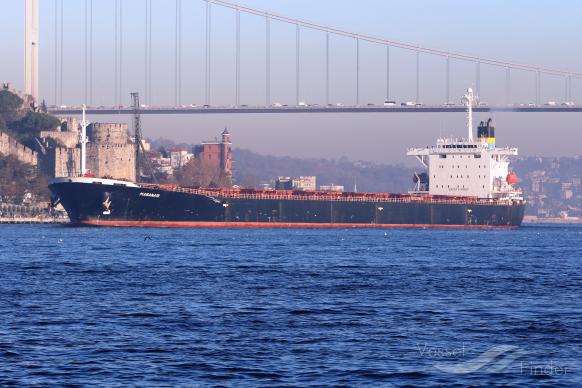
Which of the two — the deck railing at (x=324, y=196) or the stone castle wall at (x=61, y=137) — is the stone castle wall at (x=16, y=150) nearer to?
Answer: the stone castle wall at (x=61, y=137)

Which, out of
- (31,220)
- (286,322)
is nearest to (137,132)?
(31,220)

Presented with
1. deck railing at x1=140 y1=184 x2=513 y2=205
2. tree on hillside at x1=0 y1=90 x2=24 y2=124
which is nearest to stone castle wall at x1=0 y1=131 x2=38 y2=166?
tree on hillside at x1=0 y1=90 x2=24 y2=124

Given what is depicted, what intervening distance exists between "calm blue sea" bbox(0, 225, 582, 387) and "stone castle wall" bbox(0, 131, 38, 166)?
283ft

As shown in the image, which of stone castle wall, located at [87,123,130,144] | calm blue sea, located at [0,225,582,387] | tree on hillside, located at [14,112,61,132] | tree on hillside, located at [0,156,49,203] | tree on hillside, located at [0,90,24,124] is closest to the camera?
calm blue sea, located at [0,225,582,387]

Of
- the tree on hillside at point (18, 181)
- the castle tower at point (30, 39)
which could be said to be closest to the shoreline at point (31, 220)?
the tree on hillside at point (18, 181)

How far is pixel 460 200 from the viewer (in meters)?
108

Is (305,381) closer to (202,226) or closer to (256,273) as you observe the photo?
(256,273)

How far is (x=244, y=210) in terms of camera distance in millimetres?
93500

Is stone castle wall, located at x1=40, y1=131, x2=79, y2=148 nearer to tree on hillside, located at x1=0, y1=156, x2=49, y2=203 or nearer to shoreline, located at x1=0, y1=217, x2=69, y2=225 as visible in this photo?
tree on hillside, located at x1=0, y1=156, x2=49, y2=203

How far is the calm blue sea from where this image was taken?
20234 millimetres

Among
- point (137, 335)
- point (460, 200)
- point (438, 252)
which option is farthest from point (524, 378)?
point (460, 200)

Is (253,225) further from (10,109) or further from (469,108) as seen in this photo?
(10,109)

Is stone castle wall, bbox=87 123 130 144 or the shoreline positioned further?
stone castle wall, bbox=87 123 130 144

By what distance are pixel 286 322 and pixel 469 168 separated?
88.5 m
